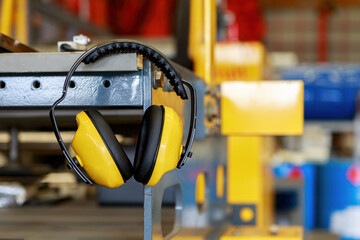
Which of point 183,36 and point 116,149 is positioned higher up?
point 183,36

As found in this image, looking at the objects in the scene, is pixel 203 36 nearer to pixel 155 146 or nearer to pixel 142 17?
pixel 155 146

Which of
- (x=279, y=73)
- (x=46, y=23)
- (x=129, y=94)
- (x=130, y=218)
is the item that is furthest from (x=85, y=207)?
(x=279, y=73)

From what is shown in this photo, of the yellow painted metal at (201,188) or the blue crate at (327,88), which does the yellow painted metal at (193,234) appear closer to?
the yellow painted metal at (201,188)

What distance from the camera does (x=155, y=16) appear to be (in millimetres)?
5098

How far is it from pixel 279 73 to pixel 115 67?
3394 mm

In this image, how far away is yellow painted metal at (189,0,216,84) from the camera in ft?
3.57

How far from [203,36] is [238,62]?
77 cm

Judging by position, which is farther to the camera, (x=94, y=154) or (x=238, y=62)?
(x=238, y=62)

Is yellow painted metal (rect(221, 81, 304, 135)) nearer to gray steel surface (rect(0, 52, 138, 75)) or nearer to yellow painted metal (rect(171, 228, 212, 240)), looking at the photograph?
yellow painted metal (rect(171, 228, 212, 240))

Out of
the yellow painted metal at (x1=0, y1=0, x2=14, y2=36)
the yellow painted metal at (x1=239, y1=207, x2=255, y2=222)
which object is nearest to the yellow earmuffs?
the yellow painted metal at (x1=239, y1=207, x2=255, y2=222)

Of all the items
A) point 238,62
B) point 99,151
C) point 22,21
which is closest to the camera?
point 99,151

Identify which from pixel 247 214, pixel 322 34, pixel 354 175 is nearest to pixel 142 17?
pixel 354 175

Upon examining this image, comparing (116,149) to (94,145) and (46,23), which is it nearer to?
(94,145)

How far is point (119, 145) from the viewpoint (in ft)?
1.98
